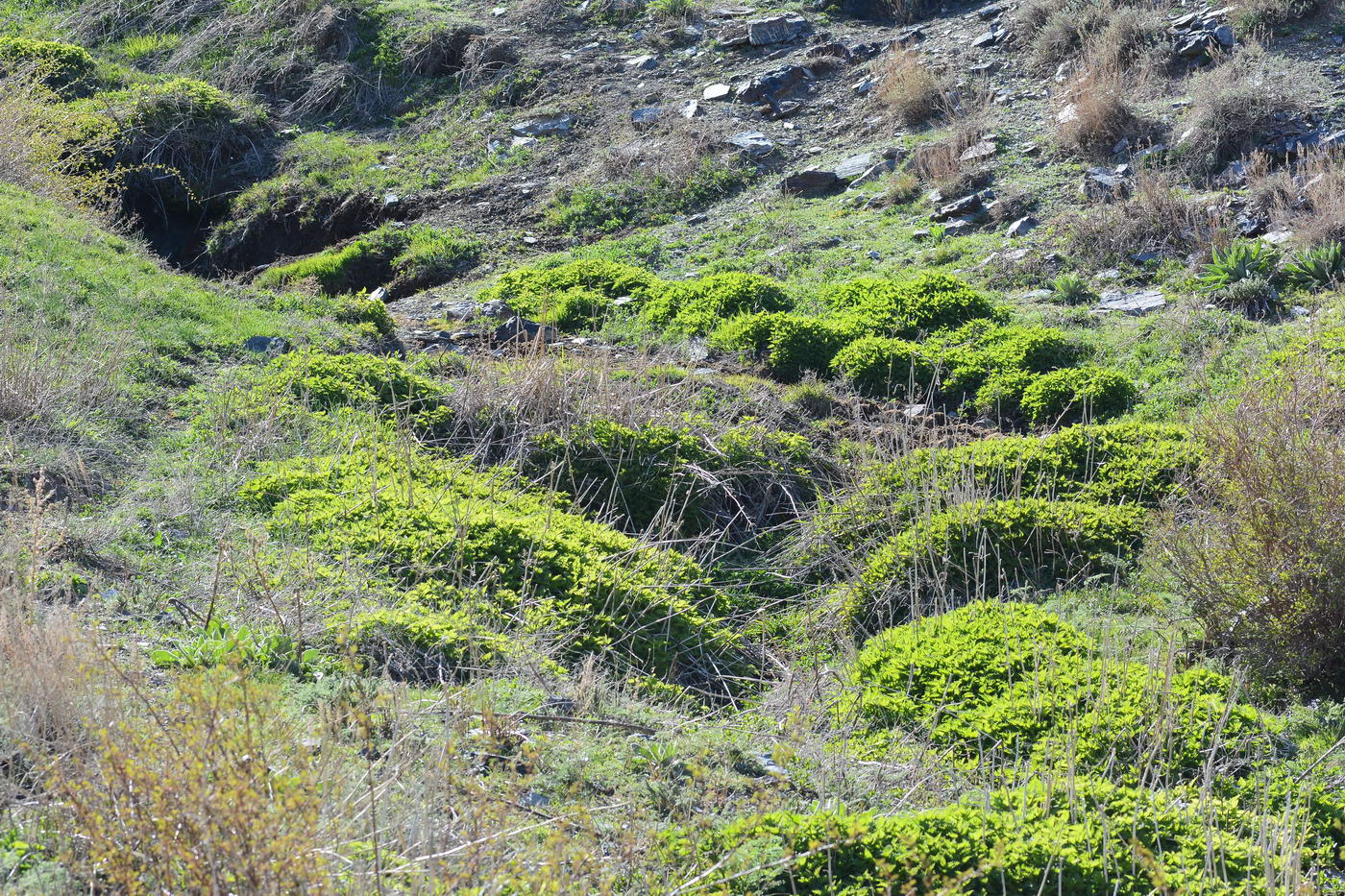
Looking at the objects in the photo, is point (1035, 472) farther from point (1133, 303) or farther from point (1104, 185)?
point (1104, 185)

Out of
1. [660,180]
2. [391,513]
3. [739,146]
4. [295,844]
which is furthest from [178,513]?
[739,146]

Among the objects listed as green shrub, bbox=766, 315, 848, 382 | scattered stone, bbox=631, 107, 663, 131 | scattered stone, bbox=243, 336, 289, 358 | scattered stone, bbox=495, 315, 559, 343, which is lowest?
green shrub, bbox=766, 315, 848, 382

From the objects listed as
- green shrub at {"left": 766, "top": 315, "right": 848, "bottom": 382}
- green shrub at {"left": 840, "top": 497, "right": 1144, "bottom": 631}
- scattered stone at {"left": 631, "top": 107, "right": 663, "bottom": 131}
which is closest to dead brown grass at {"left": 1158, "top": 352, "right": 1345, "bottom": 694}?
green shrub at {"left": 840, "top": 497, "right": 1144, "bottom": 631}

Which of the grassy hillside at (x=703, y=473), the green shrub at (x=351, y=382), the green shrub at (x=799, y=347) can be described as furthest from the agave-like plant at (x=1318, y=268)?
the green shrub at (x=351, y=382)

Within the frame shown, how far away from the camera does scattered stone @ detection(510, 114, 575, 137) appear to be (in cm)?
1221

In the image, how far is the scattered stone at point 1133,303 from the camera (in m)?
7.88

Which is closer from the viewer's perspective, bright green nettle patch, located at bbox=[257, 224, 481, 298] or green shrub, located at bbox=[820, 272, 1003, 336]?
green shrub, located at bbox=[820, 272, 1003, 336]

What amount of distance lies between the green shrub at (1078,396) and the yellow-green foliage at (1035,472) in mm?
556

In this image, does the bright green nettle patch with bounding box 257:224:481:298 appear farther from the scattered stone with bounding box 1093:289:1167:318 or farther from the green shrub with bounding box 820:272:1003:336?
the scattered stone with bounding box 1093:289:1167:318

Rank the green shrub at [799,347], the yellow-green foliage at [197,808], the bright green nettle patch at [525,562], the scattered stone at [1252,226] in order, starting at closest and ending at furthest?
the yellow-green foliage at [197,808] < the bright green nettle patch at [525,562] < the green shrub at [799,347] < the scattered stone at [1252,226]

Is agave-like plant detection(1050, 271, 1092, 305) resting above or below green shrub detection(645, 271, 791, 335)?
below

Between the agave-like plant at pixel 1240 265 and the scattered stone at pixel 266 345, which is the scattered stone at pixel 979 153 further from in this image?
the scattered stone at pixel 266 345

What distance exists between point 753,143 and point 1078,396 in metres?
5.46

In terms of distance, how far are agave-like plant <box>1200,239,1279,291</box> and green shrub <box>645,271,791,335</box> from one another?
2814 millimetres
